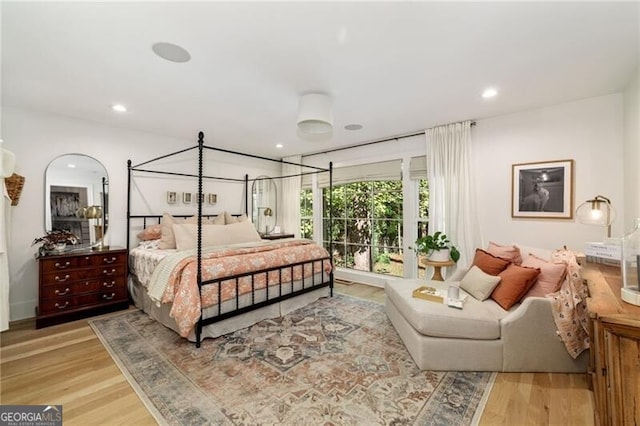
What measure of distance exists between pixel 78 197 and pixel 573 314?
520 cm

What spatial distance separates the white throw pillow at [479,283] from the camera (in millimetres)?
2422

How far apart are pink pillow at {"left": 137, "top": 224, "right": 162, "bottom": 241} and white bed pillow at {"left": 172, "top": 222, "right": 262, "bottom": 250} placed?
550 millimetres

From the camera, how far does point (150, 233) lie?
3875 millimetres

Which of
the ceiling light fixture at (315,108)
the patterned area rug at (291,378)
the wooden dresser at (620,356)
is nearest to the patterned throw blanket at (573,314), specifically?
the patterned area rug at (291,378)

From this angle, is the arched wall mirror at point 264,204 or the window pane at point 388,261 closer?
the window pane at point 388,261

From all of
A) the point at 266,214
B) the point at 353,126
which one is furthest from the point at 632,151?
the point at 266,214

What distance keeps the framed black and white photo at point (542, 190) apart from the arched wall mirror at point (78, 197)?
17.2ft

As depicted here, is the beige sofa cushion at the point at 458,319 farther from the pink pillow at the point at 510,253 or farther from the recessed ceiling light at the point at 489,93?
the recessed ceiling light at the point at 489,93

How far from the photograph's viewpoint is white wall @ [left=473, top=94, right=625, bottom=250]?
9.07ft

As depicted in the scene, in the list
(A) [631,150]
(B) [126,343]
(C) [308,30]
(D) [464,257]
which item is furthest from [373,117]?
(B) [126,343]

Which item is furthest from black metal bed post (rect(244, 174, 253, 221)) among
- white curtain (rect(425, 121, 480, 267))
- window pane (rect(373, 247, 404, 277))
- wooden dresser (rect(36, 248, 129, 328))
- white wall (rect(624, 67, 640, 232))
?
white wall (rect(624, 67, 640, 232))

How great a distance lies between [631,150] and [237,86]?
11.8ft

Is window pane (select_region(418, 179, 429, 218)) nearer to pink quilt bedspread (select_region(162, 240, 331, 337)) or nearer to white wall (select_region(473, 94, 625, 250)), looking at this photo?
white wall (select_region(473, 94, 625, 250))

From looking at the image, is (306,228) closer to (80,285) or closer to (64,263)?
(80,285)
